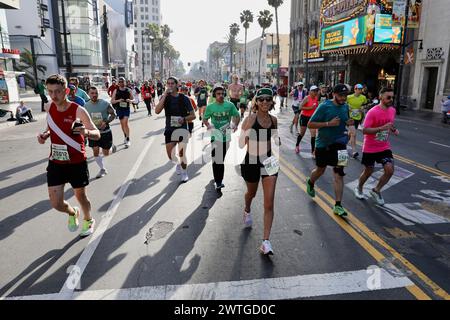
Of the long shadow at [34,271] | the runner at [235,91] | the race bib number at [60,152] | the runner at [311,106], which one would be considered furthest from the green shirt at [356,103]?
the long shadow at [34,271]

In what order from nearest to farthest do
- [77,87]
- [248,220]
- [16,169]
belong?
[248,220] < [16,169] < [77,87]

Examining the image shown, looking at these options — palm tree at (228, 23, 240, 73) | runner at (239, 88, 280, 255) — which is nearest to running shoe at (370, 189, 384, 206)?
runner at (239, 88, 280, 255)

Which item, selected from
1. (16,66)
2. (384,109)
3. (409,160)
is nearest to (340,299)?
(384,109)

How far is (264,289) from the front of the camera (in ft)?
11.6

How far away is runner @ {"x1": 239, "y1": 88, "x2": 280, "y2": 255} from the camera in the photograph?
13.9 feet

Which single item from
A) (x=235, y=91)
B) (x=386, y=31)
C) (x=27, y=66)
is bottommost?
(x=235, y=91)

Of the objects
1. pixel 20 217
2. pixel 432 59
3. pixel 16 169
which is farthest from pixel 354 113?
pixel 432 59

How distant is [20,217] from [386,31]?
2633 centimetres

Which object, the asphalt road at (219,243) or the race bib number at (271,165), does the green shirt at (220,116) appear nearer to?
the asphalt road at (219,243)

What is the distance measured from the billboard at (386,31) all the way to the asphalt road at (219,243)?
65.8ft

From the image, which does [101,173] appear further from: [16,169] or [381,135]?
[381,135]

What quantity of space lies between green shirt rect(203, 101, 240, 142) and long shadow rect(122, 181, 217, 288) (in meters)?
2.04

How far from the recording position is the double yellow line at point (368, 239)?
11.5ft
